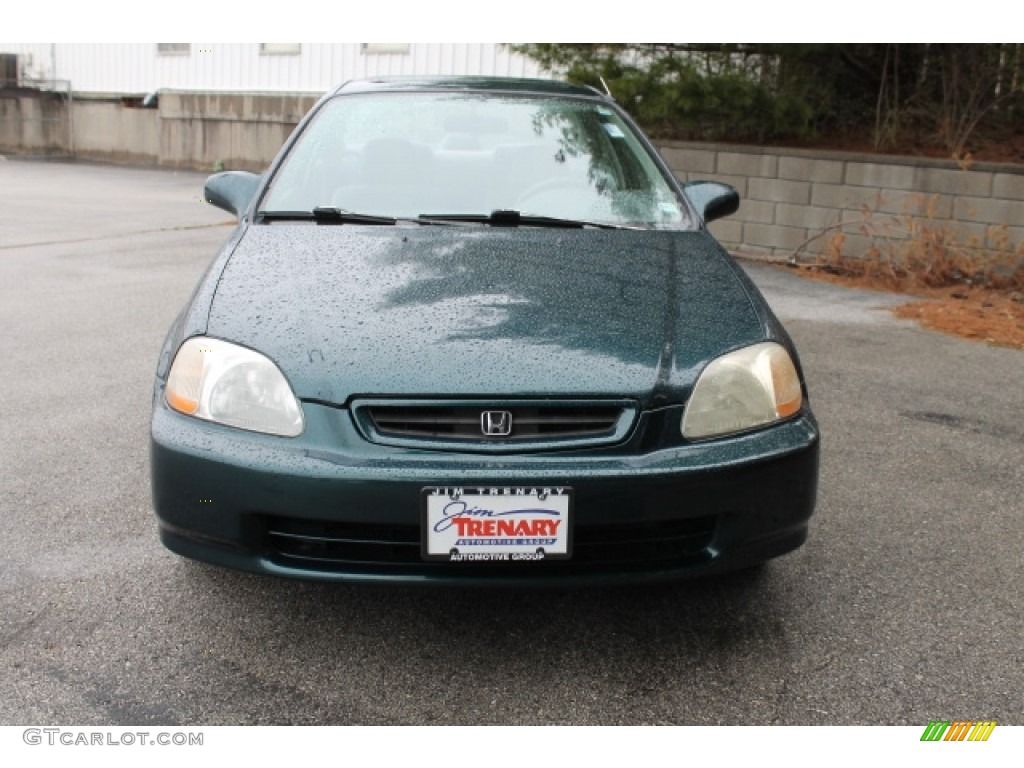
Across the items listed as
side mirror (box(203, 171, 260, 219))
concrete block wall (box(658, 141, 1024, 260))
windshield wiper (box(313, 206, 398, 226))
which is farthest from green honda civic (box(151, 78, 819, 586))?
concrete block wall (box(658, 141, 1024, 260))

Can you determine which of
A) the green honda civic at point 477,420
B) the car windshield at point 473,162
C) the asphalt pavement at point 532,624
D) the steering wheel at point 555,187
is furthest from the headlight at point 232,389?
the steering wheel at point 555,187

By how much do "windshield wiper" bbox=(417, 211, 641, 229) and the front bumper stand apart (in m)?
1.13

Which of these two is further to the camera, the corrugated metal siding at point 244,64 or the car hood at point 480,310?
the corrugated metal siding at point 244,64

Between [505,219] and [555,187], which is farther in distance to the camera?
[555,187]

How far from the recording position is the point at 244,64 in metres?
18.5

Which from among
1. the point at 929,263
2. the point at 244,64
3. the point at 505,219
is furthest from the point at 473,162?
the point at 244,64

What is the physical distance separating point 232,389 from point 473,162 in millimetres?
1538

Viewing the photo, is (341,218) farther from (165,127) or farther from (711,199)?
(165,127)

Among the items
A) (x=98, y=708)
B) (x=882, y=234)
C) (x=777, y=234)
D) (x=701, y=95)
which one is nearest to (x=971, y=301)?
(x=882, y=234)

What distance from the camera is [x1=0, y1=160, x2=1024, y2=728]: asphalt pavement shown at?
2508mm

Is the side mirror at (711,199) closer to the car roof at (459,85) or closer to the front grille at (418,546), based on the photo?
the car roof at (459,85)

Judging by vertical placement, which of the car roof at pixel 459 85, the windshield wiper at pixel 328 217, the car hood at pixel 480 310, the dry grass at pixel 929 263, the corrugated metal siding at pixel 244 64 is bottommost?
the dry grass at pixel 929 263

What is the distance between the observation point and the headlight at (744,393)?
2648mm

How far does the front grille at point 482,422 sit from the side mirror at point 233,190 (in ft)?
5.10
